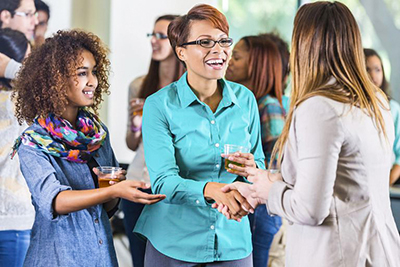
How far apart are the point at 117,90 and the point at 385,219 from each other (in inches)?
140

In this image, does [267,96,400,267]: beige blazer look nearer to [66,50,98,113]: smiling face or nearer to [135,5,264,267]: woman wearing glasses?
[135,5,264,267]: woman wearing glasses

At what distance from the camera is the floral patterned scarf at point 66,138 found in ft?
6.21

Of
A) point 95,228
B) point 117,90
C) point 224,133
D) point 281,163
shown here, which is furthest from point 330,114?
point 117,90

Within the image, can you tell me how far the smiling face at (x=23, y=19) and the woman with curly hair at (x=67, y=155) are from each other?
86 centimetres

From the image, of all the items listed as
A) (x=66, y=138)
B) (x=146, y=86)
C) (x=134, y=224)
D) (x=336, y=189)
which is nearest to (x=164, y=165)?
(x=66, y=138)

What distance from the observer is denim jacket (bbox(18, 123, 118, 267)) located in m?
1.85

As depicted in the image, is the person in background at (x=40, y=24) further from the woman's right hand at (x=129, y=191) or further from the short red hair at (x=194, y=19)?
the woman's right hand at (x=129, y=191)

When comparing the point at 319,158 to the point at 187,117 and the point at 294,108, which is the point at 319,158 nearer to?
the point at 294,108

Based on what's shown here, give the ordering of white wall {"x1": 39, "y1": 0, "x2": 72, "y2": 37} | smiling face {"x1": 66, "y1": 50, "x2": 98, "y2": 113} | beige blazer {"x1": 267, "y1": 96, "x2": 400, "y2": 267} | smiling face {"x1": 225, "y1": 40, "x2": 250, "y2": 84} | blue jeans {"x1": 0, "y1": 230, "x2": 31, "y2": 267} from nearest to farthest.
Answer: beige blazer {"x1": 267, "y1": 96, "x2": 400, "y2": 267} < smiling face {"x1": 66, "y1": 50, "x2": 98, "y2": 113} < blue jeans {"x1": 0, "y1": 230, "x2": 31, "y2": 267} < smiling face {"x1": 225, "y1": 40, "x2": 250, "y2": 84} < white wall {"x1": 39, "y1": 0, "x2": 72, "y2": 37}

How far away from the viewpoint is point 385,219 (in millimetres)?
1571

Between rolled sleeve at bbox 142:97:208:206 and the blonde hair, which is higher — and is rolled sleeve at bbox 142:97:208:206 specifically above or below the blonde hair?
below

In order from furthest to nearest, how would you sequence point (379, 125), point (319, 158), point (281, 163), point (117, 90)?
point (117, 90)
point (281, 163)
point (379, 125)
point (319, 158)

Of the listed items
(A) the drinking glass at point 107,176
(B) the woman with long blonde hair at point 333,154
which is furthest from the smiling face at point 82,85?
(B) the woman with long blonde hair at point 333,154

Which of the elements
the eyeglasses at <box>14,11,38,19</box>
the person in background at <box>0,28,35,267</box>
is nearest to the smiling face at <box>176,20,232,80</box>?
the person in background at <box>0,28,35,267</box>
